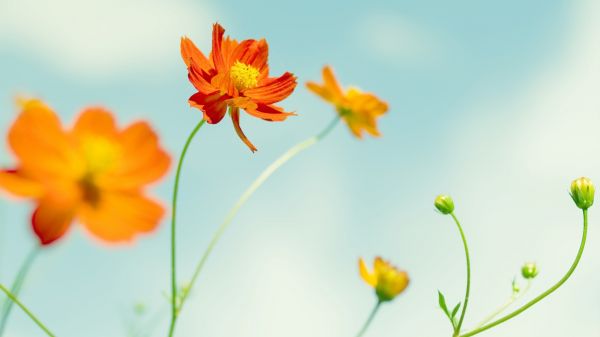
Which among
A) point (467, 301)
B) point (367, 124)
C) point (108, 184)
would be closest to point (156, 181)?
point (108, 184)

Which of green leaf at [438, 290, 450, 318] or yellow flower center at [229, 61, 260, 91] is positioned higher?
yellow flower center at [229, 61, 260, 91]

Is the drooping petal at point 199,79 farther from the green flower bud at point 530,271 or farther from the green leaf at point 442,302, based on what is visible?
the green flower bud at point 530,271

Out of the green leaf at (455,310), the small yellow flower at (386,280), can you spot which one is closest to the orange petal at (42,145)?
the green leaf at (455,310)

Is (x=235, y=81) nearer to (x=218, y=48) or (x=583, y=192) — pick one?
(x=218, y=48)

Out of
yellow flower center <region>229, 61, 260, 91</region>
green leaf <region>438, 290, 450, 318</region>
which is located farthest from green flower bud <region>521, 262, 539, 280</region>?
yellow flower center <region>229, 61, 260, 91</region>

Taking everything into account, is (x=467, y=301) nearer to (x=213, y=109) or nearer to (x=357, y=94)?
(x=213, y=109)

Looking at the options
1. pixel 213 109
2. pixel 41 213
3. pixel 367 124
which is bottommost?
pixel 41 213

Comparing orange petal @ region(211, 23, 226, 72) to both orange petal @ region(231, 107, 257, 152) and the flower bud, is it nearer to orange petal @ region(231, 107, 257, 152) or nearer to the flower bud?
orange petal @ region(231, 107, 257, 152)
